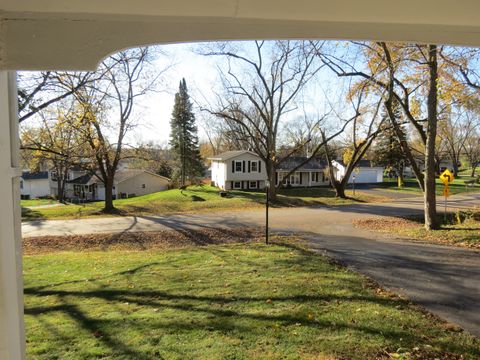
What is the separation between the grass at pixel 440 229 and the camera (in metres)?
12.1

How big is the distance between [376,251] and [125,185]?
38603 millimetres

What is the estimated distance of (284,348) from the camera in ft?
14.7

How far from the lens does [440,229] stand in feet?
47.1

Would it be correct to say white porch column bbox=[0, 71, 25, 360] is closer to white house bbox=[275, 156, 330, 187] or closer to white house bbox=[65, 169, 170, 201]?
white house bbox=[275, 156, 330, 187]

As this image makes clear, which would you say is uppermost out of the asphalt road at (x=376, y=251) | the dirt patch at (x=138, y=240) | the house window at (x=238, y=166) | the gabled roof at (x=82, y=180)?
the house window at (x=238, y=166)

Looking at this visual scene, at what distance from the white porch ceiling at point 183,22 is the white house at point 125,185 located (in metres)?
44.0

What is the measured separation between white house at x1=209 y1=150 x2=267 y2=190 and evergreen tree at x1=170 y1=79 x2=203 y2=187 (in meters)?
5.09

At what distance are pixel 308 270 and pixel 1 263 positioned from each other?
7369mm

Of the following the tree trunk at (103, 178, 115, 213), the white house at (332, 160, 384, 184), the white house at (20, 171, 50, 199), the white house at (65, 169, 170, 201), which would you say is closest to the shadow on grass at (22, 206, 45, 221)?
the tree trunk at (103, 178, 115, 213)

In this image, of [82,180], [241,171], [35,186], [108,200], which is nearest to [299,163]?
[241,171]

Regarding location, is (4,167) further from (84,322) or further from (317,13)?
(84,322)

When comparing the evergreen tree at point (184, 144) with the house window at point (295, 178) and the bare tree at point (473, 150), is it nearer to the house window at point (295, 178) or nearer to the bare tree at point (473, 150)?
the house window at point (295, 178)

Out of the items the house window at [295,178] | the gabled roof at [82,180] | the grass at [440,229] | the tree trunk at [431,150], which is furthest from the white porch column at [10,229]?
the gabled roof at [82,180]

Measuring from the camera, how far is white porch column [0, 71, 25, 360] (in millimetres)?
1589
